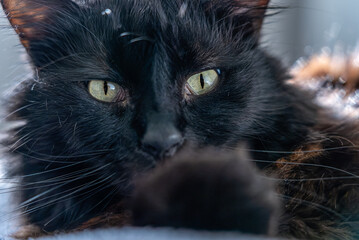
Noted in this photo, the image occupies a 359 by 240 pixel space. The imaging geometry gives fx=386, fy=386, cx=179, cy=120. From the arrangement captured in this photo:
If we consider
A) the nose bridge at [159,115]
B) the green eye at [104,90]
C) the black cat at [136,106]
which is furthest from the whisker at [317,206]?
the green eye at [104,90]

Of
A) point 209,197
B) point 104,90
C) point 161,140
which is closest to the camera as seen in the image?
point 209,197

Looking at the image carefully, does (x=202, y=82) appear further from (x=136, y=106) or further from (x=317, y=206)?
(x=317, y=206)

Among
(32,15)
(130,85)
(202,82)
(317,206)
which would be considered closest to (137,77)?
(130,85)

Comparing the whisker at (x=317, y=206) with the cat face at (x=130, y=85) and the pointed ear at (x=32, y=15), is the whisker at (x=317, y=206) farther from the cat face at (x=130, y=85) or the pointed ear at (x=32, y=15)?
the pointed ear at (x=32, y=15)

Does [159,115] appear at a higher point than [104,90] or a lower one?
lower

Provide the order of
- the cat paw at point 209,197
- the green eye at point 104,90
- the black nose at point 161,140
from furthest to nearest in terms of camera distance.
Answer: the green eye at point 104,90 < the black nose at point 161,140 < the cat paw at point 209,197

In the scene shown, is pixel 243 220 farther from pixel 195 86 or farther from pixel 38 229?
pixel 38 229
